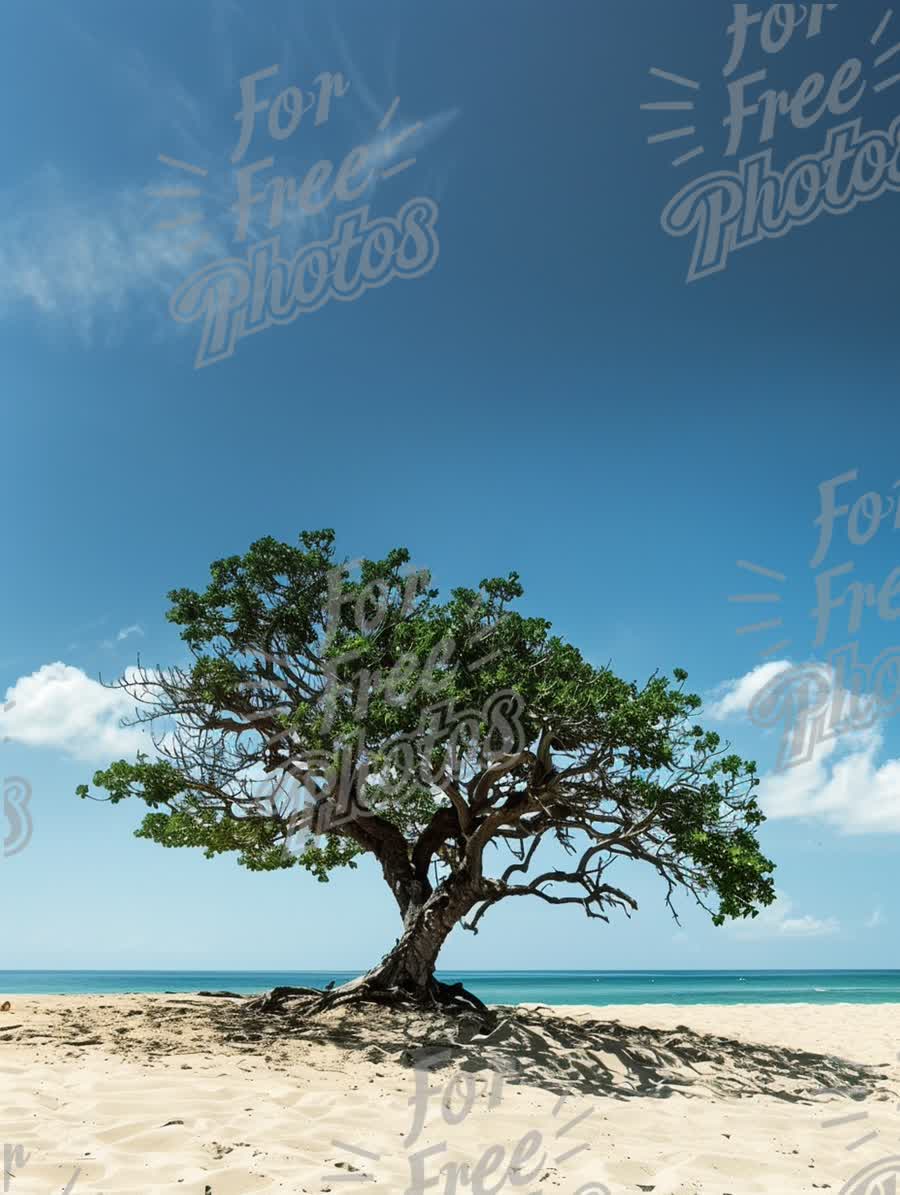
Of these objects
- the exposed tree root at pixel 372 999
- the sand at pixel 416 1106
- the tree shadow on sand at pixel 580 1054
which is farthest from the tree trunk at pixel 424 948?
the sand at pixel 416 1106

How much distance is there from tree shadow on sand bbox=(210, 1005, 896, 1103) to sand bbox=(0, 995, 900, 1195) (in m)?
0.05

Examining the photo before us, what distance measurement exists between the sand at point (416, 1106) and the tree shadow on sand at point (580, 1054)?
1.8 inches

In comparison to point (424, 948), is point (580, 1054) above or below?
below

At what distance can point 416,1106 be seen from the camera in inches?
291

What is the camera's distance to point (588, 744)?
12367 mm

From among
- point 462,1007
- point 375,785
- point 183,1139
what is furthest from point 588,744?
point 183,1139

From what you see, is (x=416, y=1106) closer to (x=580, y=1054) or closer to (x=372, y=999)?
(x=580, y=1054)

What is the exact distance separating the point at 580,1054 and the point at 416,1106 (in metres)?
3.91

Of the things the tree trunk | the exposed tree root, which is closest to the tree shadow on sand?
the exposed tree root

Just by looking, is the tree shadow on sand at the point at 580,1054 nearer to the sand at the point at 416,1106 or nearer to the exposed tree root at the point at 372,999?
the sand at the point at 416,1106

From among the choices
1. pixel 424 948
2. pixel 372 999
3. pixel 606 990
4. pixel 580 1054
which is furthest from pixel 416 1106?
pixel 606 990

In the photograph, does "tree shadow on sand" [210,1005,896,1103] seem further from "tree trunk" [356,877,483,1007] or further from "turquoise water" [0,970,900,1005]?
"turquoise water" [0,970,900,1005]


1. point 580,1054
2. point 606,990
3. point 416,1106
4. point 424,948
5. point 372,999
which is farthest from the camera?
point 606,990

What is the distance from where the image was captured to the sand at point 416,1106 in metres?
5.55
